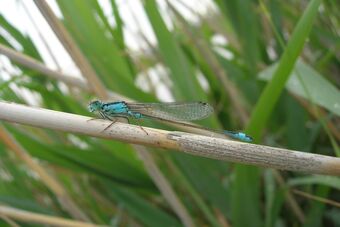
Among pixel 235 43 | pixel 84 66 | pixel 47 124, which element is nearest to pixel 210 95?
pixel 235 43

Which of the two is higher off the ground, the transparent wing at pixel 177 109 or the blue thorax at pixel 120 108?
the transparent wing at pixel 177 109

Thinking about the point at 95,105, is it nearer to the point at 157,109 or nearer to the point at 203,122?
the point at 157,109

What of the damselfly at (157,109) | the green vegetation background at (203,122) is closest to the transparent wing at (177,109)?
the damselfly at (157,109)

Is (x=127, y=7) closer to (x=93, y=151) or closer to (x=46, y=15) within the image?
(x=93, y=151)

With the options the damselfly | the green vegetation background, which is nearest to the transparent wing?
the damselfly

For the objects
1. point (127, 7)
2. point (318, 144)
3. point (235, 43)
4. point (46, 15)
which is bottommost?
point (46, 15)

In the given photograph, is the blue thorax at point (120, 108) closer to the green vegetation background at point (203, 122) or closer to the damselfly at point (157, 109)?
the damselfly at point (157, 109)
